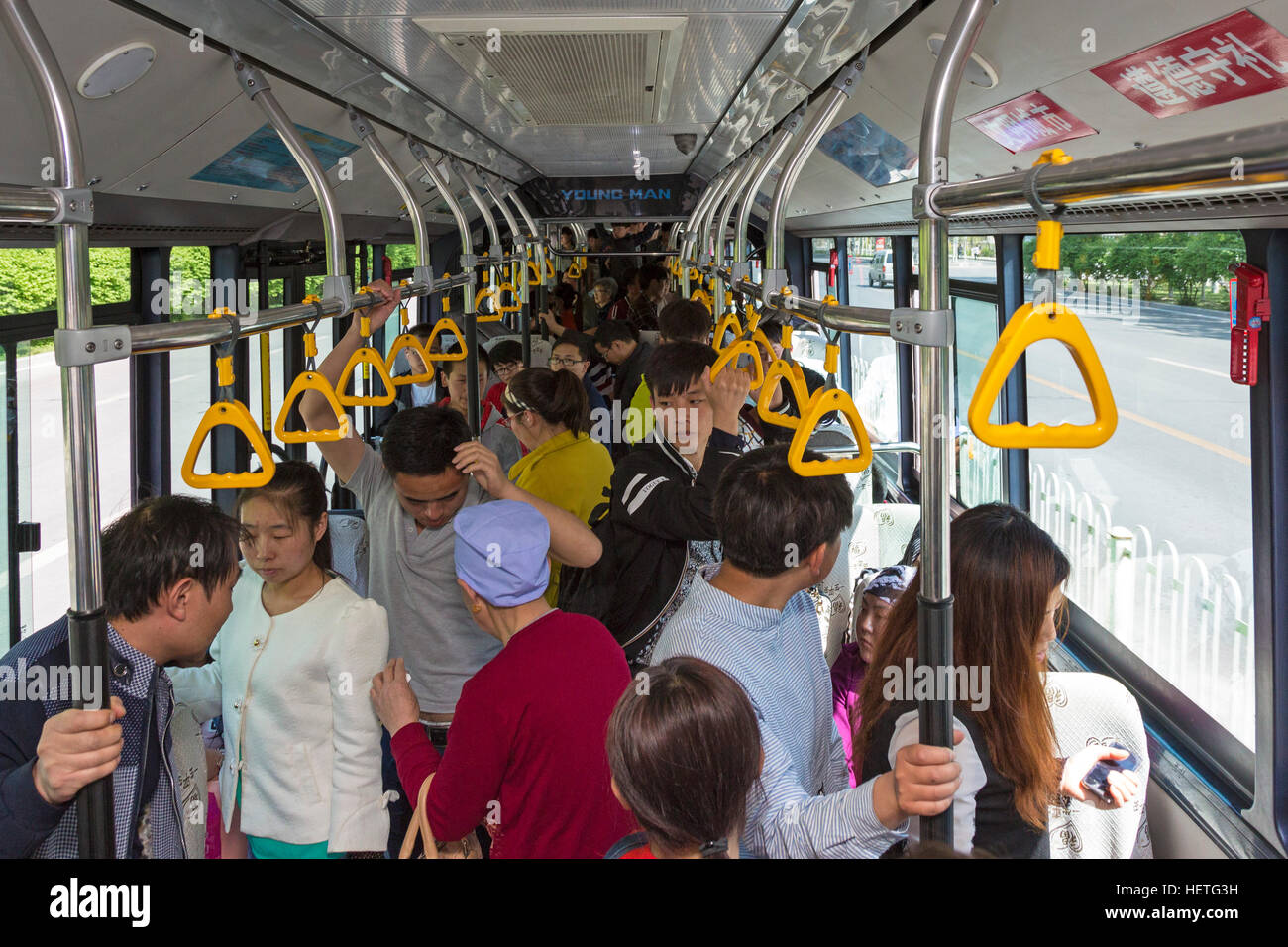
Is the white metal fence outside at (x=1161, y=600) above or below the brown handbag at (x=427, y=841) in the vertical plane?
above

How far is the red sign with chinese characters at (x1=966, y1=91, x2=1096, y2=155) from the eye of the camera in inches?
104

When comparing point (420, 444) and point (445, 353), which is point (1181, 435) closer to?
point (420, 444)

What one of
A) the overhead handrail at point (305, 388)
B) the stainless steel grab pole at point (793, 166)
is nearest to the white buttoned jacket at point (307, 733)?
the overhead handrail at point (305, 388)

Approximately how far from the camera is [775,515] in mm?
2008

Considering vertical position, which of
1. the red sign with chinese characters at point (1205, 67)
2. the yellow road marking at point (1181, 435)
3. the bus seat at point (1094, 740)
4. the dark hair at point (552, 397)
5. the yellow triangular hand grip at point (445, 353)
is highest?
the red sign with chinese characters at point (1205, 67)

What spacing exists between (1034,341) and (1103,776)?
1355mm

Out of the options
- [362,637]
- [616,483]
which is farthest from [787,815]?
[616,483]

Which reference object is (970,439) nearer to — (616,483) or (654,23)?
(616,483)

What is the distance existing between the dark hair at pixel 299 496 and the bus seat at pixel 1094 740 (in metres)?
1.76

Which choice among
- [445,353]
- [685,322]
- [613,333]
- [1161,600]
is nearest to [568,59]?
[445,353]

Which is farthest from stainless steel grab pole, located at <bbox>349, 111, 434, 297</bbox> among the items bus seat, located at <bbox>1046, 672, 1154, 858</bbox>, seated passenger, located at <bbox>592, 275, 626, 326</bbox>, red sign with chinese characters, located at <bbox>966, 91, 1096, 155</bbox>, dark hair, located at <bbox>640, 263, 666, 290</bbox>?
dark hair, located at <bbox>640, 263, 666, 290</bbox>

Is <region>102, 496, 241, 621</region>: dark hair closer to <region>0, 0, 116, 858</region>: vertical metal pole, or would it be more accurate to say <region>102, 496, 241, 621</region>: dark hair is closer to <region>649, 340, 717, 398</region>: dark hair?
<region>0, 0, 116, 858</region>: vertical metal pole

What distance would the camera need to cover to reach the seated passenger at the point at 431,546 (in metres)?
2.88

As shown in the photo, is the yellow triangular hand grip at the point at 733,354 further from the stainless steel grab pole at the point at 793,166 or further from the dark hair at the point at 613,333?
the dark hair at the point at 613,333
